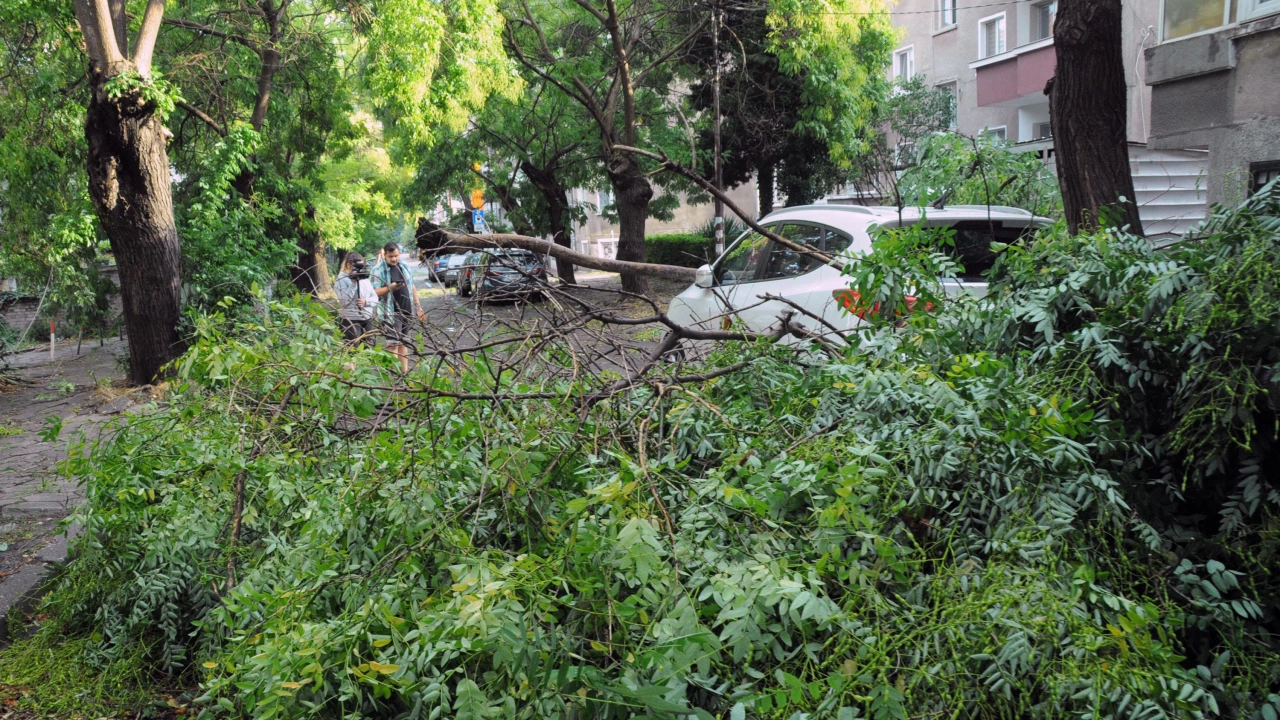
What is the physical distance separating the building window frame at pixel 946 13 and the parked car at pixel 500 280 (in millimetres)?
26522

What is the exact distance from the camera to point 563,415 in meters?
3.33

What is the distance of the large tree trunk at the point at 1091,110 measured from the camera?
584 cm

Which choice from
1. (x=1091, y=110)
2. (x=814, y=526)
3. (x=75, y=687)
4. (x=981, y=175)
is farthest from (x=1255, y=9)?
(x=75, y=687)

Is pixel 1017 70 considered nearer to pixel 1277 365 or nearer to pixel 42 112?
pixel 42 112

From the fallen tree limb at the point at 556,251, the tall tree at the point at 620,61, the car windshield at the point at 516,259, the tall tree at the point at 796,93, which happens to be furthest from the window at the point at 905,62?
the car windshield at the point at 516,259

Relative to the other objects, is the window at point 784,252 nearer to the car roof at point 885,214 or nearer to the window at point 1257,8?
the car roof at point 885,214

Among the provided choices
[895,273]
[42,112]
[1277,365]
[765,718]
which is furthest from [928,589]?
[42,112]

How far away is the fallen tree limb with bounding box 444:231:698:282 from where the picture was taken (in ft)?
14.5

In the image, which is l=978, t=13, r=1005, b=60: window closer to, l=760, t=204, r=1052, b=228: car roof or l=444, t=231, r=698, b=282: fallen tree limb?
l=760, t=204, r=1052, b=228: car roof

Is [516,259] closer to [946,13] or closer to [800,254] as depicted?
[800,254]

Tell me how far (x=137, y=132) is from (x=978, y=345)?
32.9ft

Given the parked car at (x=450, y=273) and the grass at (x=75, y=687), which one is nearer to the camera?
the grass at (x=75, y=687)

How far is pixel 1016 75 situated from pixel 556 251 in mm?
23105

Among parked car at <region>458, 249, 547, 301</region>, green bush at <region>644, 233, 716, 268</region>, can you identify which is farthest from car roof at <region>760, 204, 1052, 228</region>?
green bush at <region>644, 233, 716, 268</region>
